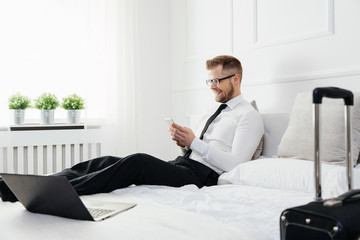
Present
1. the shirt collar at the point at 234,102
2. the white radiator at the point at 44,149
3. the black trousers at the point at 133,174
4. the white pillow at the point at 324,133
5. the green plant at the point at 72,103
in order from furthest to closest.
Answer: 1. the green plant at the point at 72,103
2. the white radiator at the point at 44,149
3. the shirt collar at the point at 234,102
4. the white pillow at the point at 324,133
5. the black trousers at the point at 133,174

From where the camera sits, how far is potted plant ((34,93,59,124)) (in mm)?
3018

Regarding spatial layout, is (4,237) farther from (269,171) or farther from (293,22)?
(293,22)

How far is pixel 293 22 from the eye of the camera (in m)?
2.47

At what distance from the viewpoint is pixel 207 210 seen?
1238 millimetres

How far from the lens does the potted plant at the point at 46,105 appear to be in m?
3.02

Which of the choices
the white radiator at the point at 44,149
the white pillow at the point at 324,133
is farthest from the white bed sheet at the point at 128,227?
the white radiator at the point at 44,149

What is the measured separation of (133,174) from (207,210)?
56cm

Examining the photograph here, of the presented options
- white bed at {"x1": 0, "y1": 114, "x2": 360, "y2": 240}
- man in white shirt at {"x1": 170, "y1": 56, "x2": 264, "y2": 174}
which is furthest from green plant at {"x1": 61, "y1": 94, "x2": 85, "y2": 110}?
white bed at {"x1": 0, "y1": 114, "x2": 360, "y2": 240}

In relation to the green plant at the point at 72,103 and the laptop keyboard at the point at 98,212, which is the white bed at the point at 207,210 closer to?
the laptop keyboard at the point at 98,212

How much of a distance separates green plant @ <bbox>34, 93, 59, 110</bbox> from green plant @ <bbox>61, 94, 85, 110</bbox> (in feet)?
0.36

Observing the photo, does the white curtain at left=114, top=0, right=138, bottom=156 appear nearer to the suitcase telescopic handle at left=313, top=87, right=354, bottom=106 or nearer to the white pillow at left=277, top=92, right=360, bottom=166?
the white pillow at left=277, top=92, right=360, bottom=166

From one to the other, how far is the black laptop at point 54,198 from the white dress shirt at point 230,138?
894mm

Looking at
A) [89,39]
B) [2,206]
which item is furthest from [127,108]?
[2,206]

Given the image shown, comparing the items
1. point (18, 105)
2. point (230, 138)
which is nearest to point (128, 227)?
point (230, 138)
